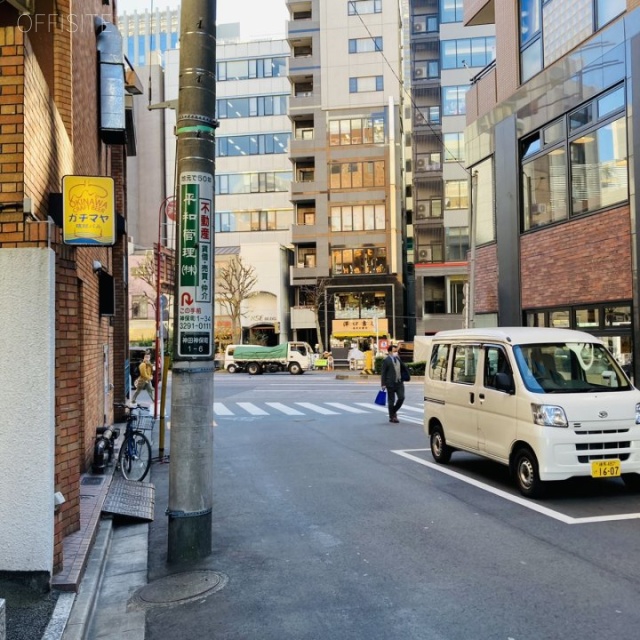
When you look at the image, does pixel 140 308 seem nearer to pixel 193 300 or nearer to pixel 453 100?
pixel 453 100

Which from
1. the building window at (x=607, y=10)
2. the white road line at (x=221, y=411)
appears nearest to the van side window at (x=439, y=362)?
the building window at (x=607, y=10)

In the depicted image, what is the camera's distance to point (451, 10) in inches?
2003

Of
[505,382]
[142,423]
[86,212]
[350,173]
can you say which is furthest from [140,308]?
[86,212]

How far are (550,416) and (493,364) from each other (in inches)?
60.5

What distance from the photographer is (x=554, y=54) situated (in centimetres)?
1556

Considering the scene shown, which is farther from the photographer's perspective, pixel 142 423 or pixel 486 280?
pixel 486 280

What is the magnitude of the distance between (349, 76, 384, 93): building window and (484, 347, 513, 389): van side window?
51899 millimetres

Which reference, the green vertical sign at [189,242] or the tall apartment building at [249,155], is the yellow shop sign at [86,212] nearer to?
the green vertical sign at [189,242]

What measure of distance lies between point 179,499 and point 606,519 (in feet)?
14.8

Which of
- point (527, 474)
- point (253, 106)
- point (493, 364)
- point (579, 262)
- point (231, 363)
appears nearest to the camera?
point (527, 474)

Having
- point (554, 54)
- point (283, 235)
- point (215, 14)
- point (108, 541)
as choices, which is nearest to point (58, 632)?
point (108, 541)

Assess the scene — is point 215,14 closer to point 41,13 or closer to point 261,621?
point 41,13

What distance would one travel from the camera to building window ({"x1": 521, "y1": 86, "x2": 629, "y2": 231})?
44.0ft

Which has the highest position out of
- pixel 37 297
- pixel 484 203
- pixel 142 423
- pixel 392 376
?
pixel 484 203
